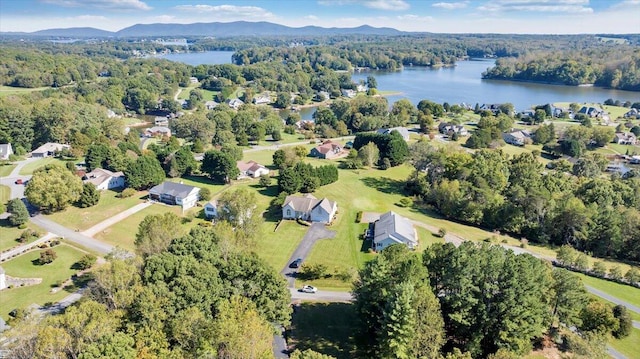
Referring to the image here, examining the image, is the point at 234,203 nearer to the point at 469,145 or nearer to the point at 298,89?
the point at 469,145

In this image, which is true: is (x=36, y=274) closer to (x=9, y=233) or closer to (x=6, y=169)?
(x=9, y=233)

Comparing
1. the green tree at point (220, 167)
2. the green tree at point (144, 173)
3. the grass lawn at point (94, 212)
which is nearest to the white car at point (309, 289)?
the grass lawn at point (94, 212)

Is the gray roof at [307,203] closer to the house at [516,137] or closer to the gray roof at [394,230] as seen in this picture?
the gray roof at [394,230]

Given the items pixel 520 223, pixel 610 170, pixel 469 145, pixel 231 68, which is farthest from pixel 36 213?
pixel 231 68

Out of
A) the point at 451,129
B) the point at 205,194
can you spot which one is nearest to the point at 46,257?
the point at 205,194

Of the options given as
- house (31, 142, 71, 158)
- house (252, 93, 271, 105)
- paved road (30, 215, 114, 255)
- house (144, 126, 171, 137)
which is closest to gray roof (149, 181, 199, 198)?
paved road (30, 215, 114, 255)

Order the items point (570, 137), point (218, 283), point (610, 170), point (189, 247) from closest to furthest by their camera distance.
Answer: point (218, 283), point (189, 247), point (610, 170), point (570, 137)
